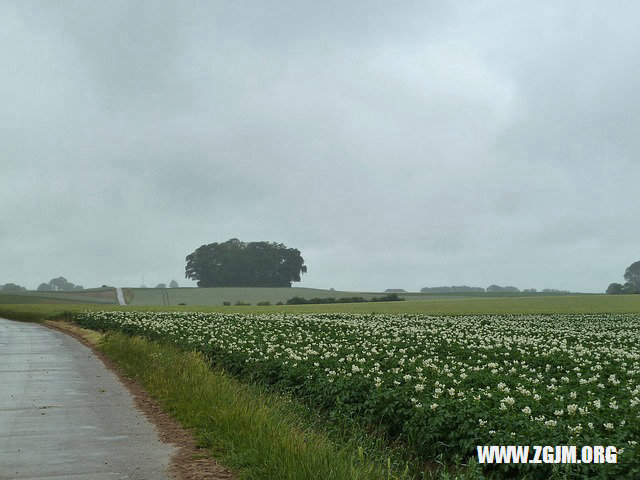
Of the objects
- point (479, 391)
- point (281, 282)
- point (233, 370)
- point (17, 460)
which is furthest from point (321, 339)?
point (281, 282)

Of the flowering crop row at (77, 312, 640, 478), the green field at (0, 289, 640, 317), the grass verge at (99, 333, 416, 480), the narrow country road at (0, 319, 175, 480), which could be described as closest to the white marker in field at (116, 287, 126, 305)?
the green field at (0, 289, 640, 317)

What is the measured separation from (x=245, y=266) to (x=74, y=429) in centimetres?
12805

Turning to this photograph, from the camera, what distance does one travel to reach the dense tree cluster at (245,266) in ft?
450

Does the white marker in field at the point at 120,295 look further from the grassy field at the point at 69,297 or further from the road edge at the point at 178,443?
the road edge at the point at 178,443

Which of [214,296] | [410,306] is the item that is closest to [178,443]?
[410,306]

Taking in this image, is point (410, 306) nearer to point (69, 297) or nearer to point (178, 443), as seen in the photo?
point (178, 443)

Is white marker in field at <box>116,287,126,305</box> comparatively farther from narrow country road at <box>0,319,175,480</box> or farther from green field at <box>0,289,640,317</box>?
narrow country road at <box>0,319,175,480</box>

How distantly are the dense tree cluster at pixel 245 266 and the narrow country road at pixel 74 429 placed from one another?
121 metres

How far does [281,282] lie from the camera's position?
139 meters

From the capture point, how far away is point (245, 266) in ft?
448

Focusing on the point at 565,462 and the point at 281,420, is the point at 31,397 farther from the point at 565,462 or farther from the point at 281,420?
the point at 565,462

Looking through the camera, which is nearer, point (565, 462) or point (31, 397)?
point (565, 462)

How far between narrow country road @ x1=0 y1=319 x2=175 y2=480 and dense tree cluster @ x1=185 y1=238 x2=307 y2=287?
4758 inches

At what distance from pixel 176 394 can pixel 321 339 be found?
975 centimetres
